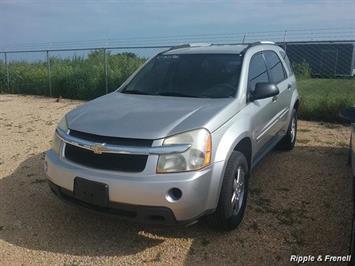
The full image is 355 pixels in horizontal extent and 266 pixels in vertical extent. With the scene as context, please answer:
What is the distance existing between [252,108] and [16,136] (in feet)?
17.3

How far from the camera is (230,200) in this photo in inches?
152

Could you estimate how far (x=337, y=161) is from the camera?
6.44m

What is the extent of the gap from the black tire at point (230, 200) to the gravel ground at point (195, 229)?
0.48 ft

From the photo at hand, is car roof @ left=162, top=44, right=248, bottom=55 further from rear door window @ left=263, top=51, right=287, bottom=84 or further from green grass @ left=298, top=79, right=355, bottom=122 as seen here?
green grass @ left=298, top=79, right=355, bottom=122

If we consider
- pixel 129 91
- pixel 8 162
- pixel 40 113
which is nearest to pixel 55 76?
pixel 40 113

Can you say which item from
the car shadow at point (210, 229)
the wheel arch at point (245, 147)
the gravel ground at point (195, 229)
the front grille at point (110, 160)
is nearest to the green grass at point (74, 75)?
the gravel ground at point (195, 229)

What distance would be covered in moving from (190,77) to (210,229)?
1717 mm

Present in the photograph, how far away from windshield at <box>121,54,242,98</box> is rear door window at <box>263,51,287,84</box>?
93 cm

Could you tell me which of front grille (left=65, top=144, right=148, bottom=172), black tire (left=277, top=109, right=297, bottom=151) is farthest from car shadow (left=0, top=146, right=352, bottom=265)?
black tire (left=277, top=109, right=297, bottom=151)

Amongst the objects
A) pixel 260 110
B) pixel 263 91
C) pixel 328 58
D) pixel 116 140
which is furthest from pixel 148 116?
pixel 328 58

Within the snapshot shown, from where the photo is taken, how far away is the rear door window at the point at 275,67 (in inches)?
224

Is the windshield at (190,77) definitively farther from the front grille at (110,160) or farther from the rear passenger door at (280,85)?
the front grille at (110,160)

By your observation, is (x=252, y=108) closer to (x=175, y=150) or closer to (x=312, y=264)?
(x=175, y=150)

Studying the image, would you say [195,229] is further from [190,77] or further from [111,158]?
[190,77]
